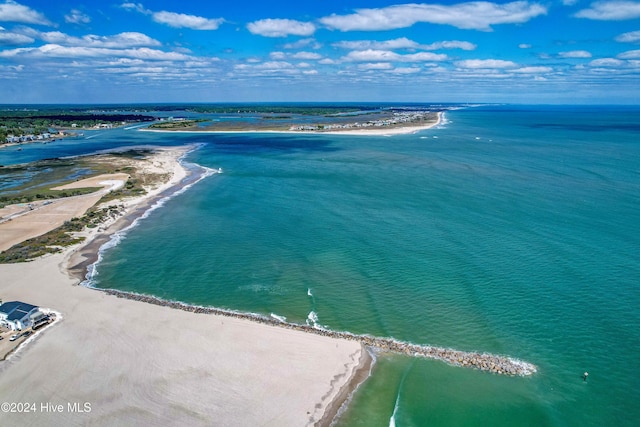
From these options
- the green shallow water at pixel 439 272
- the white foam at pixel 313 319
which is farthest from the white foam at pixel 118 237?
the white foam at pixel 313 319

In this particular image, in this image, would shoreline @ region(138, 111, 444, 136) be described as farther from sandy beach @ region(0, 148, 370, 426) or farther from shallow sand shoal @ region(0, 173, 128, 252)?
sandy beach @ region(0, 148, 370, 426)

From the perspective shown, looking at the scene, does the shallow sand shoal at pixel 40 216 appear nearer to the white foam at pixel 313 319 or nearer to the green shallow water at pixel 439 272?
the green shallow water at pixel 439 272

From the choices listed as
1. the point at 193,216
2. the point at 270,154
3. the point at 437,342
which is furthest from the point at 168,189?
the point at 437,342

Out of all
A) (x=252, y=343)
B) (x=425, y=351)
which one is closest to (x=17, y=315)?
(x=252, y=343)

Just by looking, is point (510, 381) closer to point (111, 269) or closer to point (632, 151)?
point (111, 269)

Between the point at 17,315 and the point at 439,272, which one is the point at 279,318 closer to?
the point at 439,272

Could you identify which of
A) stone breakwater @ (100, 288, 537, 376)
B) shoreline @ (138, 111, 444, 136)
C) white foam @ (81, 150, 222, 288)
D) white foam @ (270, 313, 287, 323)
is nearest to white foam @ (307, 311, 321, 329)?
stone breakwater @ (100, 288, 537, 376)
